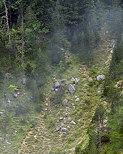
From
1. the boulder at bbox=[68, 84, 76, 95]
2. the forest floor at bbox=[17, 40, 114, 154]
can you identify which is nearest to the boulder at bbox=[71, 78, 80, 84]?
the forest floor at bbox=[17, 40, 114, 154]

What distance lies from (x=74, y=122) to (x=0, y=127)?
6779 mm

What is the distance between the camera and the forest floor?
1944cm

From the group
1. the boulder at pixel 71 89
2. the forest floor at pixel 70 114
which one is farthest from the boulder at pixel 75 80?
the boulder at pixel 71 89

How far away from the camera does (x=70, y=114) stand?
75.3ft

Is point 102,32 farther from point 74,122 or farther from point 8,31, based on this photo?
point 74,122

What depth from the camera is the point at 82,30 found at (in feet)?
109

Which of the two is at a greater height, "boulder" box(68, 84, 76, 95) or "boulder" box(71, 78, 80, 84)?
"boulder" box(71, 78, 80, 84)

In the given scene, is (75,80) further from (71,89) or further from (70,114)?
(70,114)

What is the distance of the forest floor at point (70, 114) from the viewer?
19.4 meters

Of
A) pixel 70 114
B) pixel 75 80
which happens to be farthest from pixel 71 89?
pixel 70 114

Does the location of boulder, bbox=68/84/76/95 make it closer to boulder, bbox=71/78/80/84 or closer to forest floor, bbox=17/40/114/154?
forest floor, bbox=17/40/114/154

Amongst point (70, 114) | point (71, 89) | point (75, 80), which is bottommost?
point (70, 114)

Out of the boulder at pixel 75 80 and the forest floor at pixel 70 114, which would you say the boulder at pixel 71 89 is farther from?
the boulder at pixel 75 80

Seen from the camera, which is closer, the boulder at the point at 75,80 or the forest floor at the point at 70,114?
the forest floor at the point at 70,114
